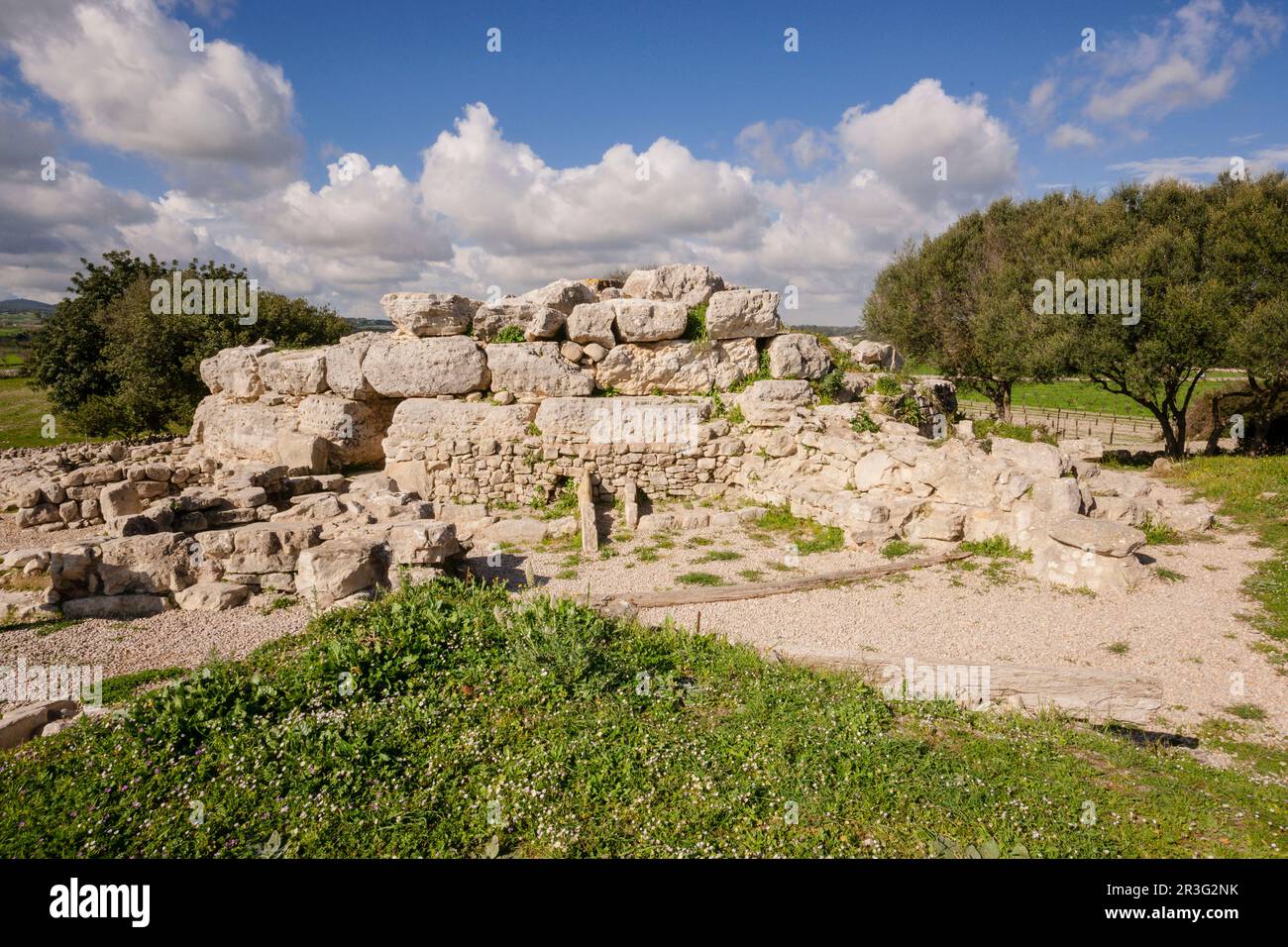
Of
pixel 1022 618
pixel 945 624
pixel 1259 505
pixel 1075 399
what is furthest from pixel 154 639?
pixel 1075 399

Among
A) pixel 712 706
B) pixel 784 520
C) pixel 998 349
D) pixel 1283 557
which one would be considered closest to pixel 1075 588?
pixel 1283 557

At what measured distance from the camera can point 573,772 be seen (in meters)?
4.67

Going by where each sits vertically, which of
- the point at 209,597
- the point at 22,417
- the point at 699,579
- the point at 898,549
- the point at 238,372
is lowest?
the point at 699,579

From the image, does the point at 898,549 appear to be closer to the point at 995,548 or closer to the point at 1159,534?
the point at 995,548

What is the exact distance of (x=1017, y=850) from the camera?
12.5 feet

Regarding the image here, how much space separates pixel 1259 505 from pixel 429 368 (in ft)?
Answer: 62.1

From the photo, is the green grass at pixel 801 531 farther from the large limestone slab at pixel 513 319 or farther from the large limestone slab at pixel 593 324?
the large limestone slab at pixel 513 319

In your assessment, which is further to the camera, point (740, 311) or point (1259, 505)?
point (740, 311)

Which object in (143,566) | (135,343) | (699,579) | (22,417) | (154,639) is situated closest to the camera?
(154,639)

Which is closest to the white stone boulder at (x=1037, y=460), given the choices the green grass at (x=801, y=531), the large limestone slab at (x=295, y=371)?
the green grass at (x=801, y=531)

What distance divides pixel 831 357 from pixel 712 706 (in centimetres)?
1321

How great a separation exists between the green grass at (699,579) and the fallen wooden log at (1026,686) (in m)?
3.71

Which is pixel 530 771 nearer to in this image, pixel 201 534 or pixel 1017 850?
pixel 1017 850

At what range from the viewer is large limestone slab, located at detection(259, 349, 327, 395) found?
16.5 meters
